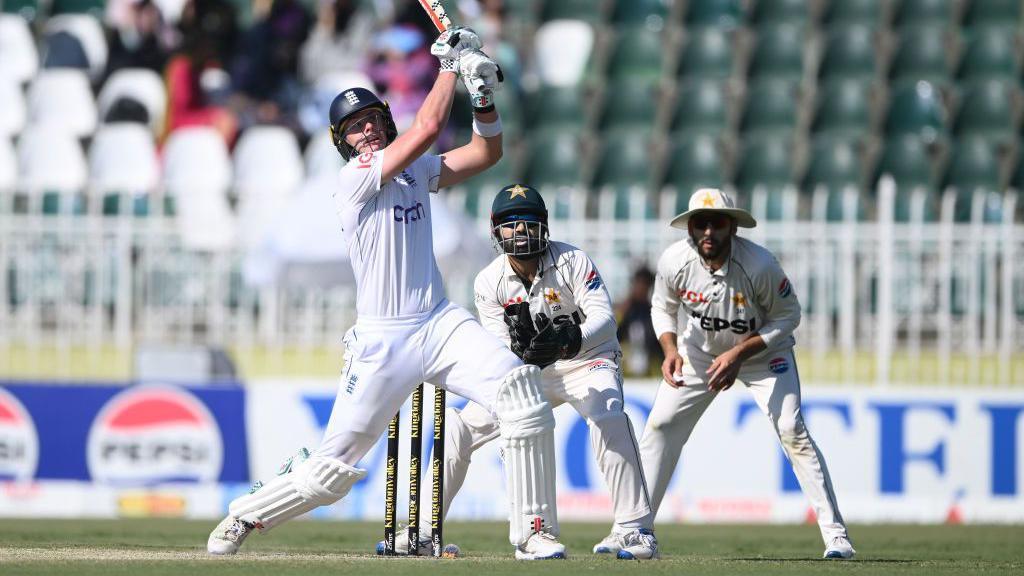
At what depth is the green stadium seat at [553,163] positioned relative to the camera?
54.6ft

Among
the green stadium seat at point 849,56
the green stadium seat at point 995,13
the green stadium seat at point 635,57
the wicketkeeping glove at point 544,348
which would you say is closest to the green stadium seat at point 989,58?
the green stadium seat at point 995,13

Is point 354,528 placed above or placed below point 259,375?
below

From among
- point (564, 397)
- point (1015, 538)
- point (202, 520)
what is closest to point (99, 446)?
point (202, 520)

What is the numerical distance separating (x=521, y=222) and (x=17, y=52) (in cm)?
1251

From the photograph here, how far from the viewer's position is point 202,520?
Result: 11.8 m

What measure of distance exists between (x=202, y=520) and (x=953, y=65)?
33.8 feet

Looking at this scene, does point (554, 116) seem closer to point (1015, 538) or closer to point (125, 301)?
point (125, 301)

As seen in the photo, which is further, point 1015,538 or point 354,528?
point 354,528

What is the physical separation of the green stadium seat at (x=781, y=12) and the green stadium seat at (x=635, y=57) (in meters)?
1.31

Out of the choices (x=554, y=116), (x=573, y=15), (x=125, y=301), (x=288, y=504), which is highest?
(x=573, y=15)

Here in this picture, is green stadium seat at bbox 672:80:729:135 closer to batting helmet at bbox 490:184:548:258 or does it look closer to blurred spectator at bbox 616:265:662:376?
blurred spectator at bbox 616:265:662:376

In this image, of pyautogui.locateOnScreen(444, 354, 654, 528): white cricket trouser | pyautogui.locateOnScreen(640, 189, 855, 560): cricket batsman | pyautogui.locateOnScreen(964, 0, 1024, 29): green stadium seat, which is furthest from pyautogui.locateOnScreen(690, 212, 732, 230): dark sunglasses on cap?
pyautogui.locateOnScreen(964, 0, 1024, 29): green stadium seat

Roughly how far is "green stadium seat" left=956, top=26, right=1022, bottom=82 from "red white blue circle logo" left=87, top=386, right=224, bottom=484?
9680 millimetres

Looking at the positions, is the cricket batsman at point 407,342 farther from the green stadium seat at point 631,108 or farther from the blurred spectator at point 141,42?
the blurred spectator at point 141,42
